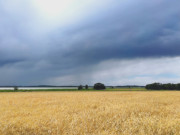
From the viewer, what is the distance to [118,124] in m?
5.73

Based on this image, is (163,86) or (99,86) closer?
(163,86)

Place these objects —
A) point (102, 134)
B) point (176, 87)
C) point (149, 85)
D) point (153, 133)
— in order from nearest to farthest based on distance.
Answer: point (102, 134)
point (153, 133)
point (176, 87)
point (149, 85)

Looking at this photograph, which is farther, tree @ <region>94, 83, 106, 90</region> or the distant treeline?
tree @ <region>94, 83, 106, 90</region>

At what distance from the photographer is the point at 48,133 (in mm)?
4883

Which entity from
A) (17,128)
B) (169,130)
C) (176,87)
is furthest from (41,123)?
(176,87)

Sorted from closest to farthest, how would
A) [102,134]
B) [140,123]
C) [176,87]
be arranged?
[102,134] → [140,123] → [176,87]

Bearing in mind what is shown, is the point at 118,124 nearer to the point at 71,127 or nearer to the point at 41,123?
the point at 71,127

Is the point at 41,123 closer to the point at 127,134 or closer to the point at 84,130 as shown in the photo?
the point at 84,130

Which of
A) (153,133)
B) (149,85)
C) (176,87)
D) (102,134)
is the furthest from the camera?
(149,85)

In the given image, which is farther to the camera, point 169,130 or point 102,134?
point 169,130

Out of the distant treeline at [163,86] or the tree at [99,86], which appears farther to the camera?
the tree at [99,86]

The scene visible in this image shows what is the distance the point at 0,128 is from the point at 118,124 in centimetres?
372

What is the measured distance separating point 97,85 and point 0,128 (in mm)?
99228

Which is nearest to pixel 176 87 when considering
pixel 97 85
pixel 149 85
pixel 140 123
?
pixel 149 85
